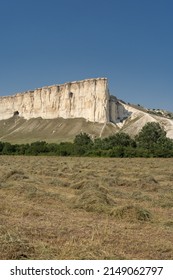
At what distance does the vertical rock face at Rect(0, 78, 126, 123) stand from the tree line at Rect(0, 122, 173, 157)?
4331 cm

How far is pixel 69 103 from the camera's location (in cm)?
13988

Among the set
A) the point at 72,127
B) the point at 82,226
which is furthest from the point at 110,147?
the point at 82,226

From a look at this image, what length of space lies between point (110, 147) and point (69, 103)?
71.2 metres

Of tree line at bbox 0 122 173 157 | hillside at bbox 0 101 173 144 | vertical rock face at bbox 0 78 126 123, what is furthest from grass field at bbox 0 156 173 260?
vertical rock face at bbox 0 78 126 123

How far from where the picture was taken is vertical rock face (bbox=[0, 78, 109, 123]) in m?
131

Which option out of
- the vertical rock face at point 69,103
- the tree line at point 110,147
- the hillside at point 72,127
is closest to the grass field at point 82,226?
the tree line at point 110,147

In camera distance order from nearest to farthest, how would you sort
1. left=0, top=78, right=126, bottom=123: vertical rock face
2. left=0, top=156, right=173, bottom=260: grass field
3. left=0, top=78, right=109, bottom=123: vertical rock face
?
1. left=0, top=156, right=173, bottom=260: grass field
2. left=0, top=78, right=126, bottom=123: vertical rock face
3. left=0, top=78, right=109, bottom=123: vertical rock face

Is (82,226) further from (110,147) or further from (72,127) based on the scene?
(72,127)

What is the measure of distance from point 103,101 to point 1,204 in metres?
118

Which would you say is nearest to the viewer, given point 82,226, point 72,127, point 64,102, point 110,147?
point 82,226

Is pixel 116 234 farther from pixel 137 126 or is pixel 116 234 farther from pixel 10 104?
pixel 10 104

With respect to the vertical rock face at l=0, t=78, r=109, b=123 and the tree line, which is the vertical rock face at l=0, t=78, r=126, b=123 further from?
the tree line

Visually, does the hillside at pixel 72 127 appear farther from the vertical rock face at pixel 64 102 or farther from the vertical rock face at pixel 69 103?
the vertical rock face at pixel 64 102

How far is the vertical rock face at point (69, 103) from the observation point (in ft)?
428
